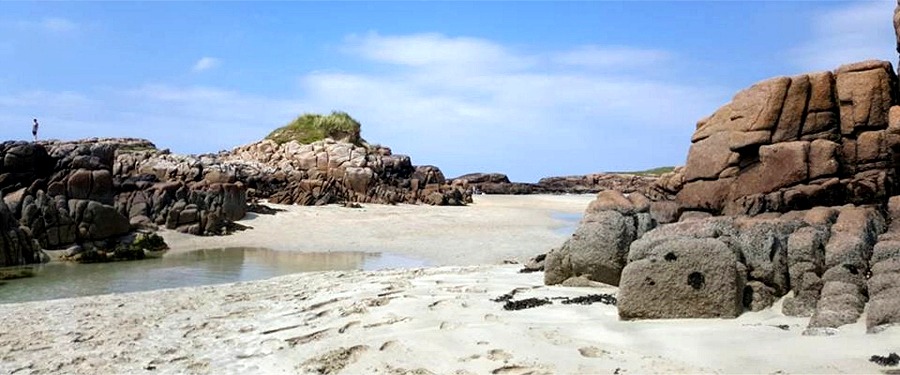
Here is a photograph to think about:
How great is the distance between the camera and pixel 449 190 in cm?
4088

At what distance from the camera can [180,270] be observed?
17875 mm

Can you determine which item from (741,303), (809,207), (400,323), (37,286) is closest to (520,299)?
(400,323)

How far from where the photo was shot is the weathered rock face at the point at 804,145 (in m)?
8.62

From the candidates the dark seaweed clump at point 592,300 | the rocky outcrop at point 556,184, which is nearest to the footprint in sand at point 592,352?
the dark seaweed clump at point 592,300

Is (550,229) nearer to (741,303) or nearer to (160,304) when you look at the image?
(160,304)

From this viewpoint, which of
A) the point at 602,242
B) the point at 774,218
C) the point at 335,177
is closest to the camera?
the point at 774,218

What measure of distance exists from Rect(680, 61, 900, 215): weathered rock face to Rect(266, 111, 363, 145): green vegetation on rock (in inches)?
1595

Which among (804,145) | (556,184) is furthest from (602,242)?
(556,184)

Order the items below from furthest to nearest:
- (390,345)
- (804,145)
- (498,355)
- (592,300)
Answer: (804,145) → (592,300) → (390,345) → (498,355)

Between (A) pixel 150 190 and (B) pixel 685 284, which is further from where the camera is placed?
(A) pixel 150 190

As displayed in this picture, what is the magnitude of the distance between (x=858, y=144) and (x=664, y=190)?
308cm

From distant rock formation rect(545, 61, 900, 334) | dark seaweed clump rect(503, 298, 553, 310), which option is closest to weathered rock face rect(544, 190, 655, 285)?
distant rock formation rect(545, 61, 900, 334)

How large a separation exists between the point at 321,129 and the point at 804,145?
43.6 metres

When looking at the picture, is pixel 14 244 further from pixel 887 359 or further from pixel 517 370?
pixel 887 359
